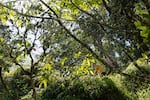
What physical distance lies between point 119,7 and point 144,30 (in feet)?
11.9

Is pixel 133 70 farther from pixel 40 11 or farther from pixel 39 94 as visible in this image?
pixel 40 11

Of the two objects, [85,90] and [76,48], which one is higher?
[76,48]

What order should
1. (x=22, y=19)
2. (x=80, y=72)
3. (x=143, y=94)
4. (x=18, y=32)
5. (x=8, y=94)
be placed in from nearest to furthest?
1. (x=80, y=72)
2. (x=22, y=19)
3. (x=18, y=32)
4. (x=143, y=94)
5. (x=8, y=94)

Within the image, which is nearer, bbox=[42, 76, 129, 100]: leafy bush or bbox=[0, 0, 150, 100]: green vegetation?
bbox=[0, 0, 150, 100]: green vegetation

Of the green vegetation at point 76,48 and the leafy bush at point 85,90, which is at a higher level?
the green vegetation at point 76,48

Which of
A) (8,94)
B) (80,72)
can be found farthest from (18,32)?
(8,94)

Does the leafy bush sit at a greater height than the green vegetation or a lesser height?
lesser

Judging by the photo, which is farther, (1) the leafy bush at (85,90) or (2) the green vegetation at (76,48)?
(1) the leafy bush at (85,90)

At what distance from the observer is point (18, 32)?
29.3 ft

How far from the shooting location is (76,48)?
35.6ft

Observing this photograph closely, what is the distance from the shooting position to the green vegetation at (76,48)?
8.10 feet

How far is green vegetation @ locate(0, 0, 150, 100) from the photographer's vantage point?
247cm

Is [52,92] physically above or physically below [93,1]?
below

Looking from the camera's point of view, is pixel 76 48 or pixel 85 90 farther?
pixel 76 48
